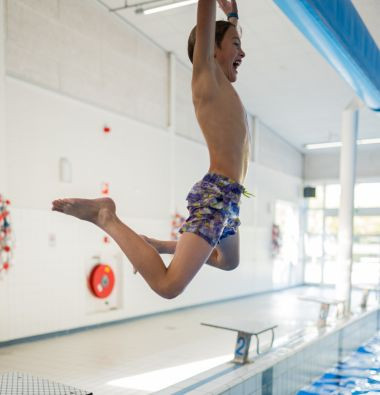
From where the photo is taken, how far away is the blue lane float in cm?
347

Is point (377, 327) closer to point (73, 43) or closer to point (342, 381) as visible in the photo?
point (342, 381)

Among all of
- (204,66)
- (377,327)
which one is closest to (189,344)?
(377,327)

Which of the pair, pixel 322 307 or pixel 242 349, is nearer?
pixel 242 349

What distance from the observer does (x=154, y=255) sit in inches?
86.5

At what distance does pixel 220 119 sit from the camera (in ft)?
7.53

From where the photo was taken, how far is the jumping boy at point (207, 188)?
215 cm

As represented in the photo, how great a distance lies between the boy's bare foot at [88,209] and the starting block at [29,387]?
73 centimetres

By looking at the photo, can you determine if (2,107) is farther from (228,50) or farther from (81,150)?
(228,50)

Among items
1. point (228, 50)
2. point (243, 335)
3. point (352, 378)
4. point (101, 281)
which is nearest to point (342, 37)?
point (228, 50)

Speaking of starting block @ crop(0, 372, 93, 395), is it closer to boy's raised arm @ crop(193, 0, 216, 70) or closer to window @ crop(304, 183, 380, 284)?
boy's raised arm @ crop(193, 0, 216, 70)

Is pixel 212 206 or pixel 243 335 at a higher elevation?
pixel 212 206

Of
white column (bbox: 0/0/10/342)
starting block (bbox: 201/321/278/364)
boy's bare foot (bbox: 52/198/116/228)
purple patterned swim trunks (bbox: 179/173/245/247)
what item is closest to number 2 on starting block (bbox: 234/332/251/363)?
starting block (bbox: 201/321/278/364)

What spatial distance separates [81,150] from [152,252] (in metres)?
4.96

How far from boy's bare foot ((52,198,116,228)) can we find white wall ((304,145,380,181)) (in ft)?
43.3
